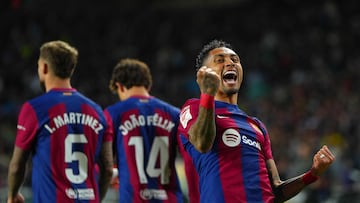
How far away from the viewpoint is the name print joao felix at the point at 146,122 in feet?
22.1

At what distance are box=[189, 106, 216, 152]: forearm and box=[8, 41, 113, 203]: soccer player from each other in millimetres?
1379

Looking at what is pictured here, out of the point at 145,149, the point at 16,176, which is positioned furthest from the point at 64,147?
the point at 145,149

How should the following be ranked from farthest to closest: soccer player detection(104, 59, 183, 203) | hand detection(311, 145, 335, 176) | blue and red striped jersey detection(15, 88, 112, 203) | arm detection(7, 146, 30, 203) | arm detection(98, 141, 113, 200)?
1. soccer player detection(104, 59, 183, 203)
2. arm detection(98, 141, 113, 200)
3. blue and red striped jersey detection(15, 88, 112, 203)
4. arm detection(7, 146, 30, 203)
5. hand detection(311, 145, 335, 176)

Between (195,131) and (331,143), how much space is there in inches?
350

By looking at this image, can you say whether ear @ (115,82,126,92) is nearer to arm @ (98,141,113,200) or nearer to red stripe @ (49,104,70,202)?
arm @ (98,141,113,200)

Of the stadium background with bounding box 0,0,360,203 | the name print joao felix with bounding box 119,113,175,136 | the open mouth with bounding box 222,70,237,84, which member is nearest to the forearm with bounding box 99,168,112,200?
the name print joao felix with bounding box 119,113,175,136

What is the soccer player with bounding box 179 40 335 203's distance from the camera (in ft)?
15.9

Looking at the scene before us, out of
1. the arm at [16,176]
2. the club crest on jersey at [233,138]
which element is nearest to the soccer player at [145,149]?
the arm at [16,176]

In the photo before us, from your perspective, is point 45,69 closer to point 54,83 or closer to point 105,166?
point 54,83

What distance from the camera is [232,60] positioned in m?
5.17

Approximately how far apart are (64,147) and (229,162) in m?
1.38

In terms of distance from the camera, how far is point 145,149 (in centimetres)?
668

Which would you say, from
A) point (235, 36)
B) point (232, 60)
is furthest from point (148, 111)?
point (235, 36)

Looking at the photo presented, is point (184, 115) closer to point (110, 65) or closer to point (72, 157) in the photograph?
point (72, 157)
